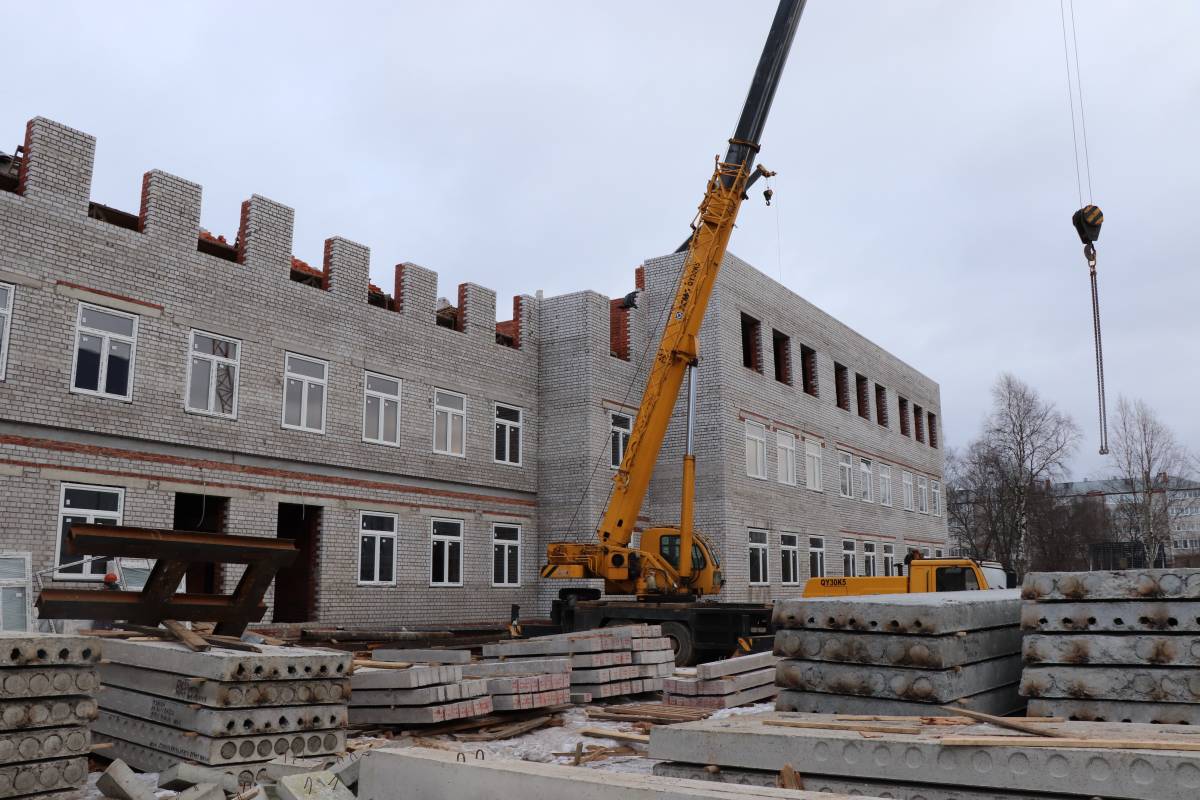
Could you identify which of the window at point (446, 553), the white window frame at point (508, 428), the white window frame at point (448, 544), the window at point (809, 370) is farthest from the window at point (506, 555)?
the window at point (809, 370)

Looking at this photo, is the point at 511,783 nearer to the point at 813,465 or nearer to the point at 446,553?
the point at 446,553

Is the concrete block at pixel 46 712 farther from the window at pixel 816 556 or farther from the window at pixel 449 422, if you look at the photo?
the window at pixel 816 556

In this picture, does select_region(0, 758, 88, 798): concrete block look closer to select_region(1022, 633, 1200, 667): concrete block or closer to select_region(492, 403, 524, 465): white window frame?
select_region(1022, 633, 1200, 667): concrete block

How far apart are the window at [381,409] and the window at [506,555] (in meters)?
3.52

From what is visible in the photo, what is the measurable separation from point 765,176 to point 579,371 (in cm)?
725

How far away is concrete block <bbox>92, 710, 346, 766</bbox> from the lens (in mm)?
7125

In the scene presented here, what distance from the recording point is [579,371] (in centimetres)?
2209

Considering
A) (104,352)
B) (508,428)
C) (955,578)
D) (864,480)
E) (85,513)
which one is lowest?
(955,578)

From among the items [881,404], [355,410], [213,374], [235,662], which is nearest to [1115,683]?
[235,662]

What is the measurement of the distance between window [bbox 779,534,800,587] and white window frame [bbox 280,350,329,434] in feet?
40.5

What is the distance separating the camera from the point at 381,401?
1886 cm

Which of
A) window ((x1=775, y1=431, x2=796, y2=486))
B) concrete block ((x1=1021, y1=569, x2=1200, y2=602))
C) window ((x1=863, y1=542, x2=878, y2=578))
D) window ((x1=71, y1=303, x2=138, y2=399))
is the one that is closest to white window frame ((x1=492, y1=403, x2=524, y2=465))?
window ((x1=775, y1=431, x2=796, y2=486))

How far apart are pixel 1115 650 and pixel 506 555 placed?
52.9 feet

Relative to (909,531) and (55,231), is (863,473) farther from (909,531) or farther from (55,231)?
(55,231)
